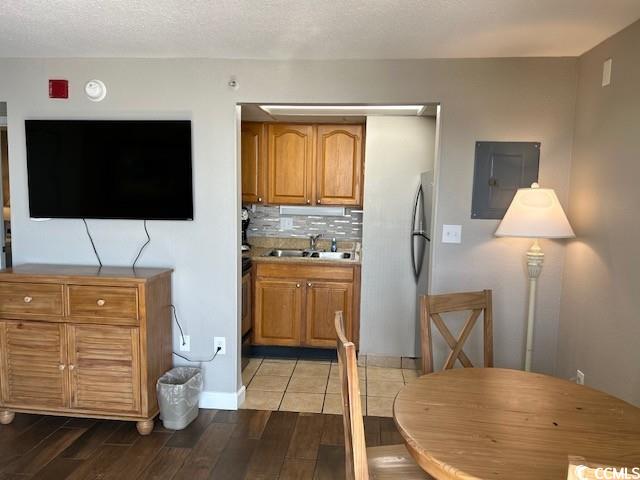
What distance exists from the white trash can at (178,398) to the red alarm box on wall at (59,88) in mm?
1911

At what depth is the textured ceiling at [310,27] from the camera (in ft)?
6.46

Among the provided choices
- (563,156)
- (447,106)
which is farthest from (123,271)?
(563,156)

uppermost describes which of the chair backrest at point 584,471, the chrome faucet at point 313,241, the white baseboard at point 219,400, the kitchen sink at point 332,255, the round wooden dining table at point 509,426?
the chrome faucet at point 313,241

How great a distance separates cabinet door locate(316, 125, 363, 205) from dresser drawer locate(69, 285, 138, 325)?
2020 millimetres

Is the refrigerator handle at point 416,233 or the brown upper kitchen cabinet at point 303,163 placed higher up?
the brown upper kitchen cabinet at point 303,163

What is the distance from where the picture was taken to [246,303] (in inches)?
152

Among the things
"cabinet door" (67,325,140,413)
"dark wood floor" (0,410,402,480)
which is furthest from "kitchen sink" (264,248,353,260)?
"cabinet door" (67,325,140,413)

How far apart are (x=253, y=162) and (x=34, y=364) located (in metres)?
2.33

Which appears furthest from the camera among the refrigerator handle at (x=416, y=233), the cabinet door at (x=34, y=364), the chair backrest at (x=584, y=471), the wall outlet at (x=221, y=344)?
the refrigerator handle at (x=416, y=233)

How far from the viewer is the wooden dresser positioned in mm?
2648

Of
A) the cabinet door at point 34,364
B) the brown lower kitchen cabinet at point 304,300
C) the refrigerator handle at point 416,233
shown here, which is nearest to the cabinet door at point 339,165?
the refrigerator handle at point 416,233

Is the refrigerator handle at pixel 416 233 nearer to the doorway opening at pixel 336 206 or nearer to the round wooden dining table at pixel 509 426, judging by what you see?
the doorway opening at pixel 336 206

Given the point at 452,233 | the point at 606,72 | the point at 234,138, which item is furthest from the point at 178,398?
the point at 606,72

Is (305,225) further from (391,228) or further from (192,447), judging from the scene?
(192,447)
